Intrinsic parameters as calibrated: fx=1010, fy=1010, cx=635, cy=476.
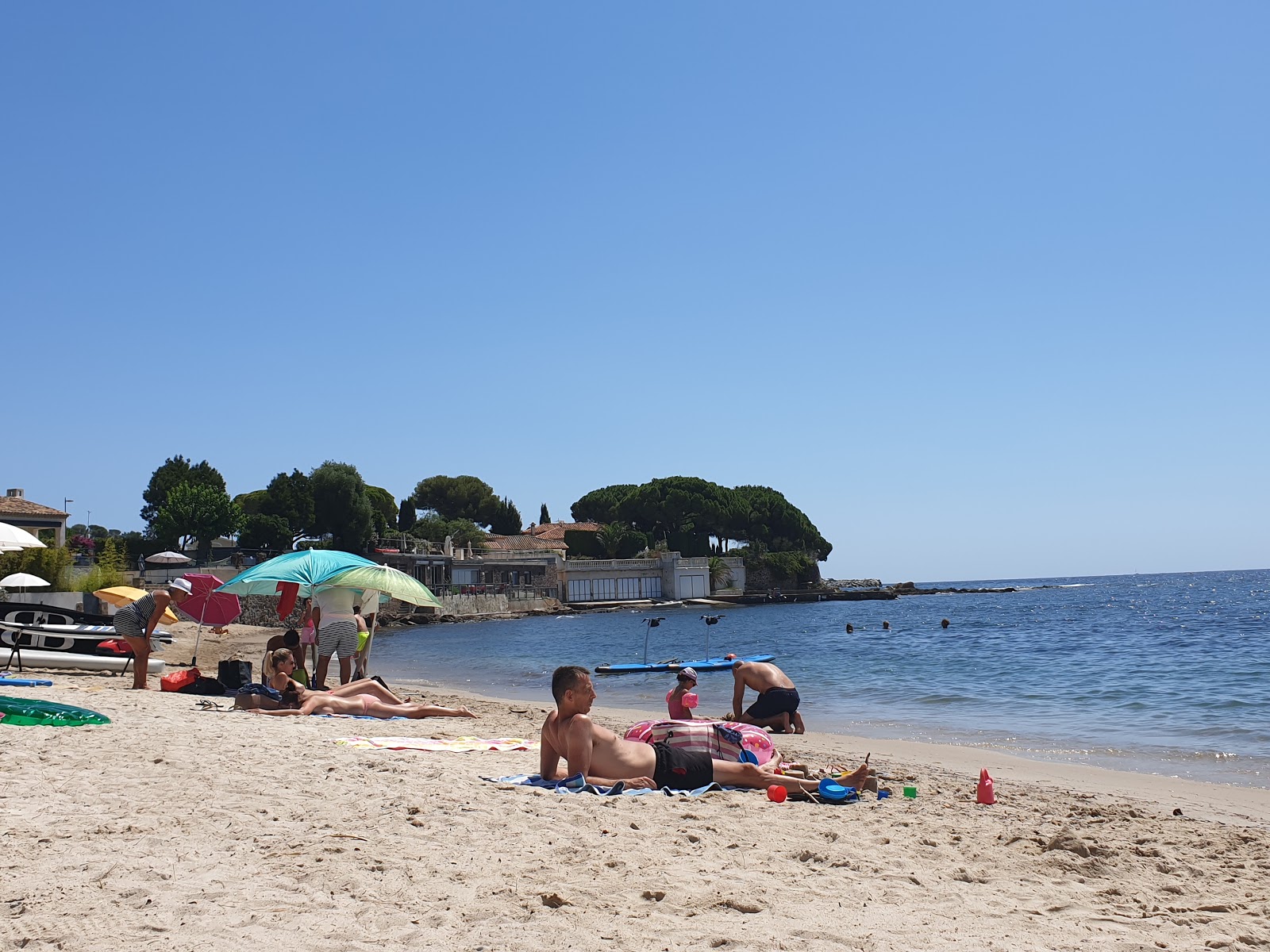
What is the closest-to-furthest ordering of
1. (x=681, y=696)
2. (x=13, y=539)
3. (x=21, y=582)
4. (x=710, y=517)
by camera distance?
(x=681, y=696)
(x=13, y=539)
(x=21, y=582)
(x=710, y=517)

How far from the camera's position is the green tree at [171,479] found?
220 ft

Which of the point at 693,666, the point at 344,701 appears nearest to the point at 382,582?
the point at 344,701

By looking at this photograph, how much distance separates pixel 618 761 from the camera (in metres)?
6.66

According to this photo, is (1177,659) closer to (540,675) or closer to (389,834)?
(540,675)

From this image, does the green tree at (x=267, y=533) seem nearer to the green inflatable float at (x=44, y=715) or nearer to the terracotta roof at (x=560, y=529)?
the terracotta roof at (x=560, y=529)

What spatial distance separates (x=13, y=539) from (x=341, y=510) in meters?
49.9

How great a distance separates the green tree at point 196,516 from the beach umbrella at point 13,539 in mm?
41638

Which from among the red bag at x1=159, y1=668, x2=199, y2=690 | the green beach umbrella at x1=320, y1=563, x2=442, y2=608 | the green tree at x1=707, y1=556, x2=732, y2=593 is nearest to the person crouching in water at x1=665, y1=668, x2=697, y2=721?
the green beach umbrella at x1=320, y1=563, x2=442, y2=608

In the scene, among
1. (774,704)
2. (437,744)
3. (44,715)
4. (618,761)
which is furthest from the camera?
(774,704)

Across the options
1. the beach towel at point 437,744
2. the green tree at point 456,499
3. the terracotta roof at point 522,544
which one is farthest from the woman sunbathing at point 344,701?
the green tree at point 456,499

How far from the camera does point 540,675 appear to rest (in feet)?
75.0

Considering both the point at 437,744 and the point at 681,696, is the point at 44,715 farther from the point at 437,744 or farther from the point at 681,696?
the point at 681,696

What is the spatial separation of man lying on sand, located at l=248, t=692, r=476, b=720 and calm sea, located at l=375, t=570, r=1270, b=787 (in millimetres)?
4759

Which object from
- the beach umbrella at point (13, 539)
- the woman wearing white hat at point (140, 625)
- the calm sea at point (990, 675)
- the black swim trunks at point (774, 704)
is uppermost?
the beach umbrella at point (13, 539)
